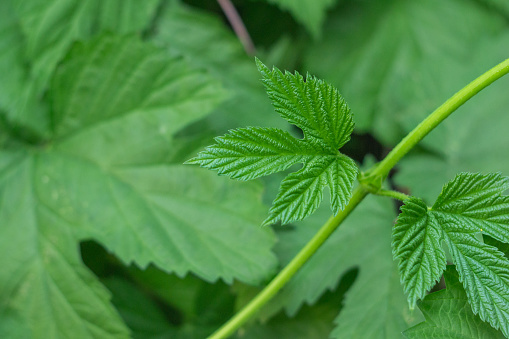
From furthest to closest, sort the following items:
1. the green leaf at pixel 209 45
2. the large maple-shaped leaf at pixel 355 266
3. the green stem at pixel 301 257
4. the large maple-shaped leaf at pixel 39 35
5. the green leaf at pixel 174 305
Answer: the green leaf at pixel 209 45 → the green leaf at pixel 174 305 → the large maple-shaped leaf at pixel 39 35 → the large maple-shaped leaf at pixel 355 266 → the green stem at pixel 301 257

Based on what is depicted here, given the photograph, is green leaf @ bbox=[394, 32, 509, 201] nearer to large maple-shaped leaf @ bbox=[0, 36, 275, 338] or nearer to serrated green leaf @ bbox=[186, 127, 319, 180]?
large maple-shaped leaf @ bbox=[0, 36, 275, 338]

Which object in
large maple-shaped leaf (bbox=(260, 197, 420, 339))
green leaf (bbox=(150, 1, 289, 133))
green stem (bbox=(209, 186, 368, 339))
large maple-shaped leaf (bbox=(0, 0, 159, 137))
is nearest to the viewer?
green stem (bbox=(209, 186, 368, 339))

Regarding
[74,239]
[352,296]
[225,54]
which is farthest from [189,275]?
[225,54]

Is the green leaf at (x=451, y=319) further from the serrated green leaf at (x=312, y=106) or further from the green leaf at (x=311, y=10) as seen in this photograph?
the green leaf at (x=311, y=10)

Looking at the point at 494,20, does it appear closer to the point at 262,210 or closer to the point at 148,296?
the point at 262,210

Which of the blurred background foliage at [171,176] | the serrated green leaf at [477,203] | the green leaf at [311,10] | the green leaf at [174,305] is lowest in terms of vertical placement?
the green leaf at [174,305]

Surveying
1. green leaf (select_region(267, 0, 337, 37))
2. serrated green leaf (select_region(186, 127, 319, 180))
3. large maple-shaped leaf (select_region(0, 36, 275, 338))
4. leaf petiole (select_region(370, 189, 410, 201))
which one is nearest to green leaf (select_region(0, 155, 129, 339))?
large maple-shaped leaf (select_region(0, 36, 275, 338))

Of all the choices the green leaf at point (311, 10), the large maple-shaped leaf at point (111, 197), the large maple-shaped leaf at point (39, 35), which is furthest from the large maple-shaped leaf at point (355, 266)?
the large maple-shaped leaf at point (39, 35)
